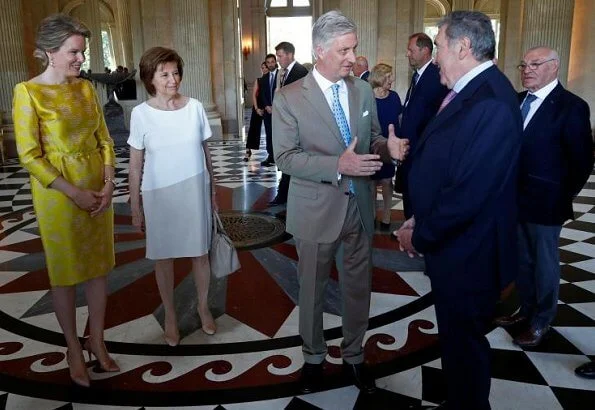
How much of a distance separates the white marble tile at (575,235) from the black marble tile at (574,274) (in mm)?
843

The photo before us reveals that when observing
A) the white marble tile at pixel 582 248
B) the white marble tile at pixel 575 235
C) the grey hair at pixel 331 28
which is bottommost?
the white marble tile at pixel 582 248

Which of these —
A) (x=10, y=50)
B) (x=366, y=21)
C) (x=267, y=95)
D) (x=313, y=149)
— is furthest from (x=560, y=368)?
(x=10, y=50)

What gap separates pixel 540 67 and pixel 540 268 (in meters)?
1.11

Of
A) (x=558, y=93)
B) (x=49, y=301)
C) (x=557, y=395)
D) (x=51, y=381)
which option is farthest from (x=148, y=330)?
(x=558, y=93)

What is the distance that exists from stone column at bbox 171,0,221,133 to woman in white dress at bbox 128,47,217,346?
9.38 meters

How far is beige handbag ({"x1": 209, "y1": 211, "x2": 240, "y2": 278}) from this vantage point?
311 centimetres

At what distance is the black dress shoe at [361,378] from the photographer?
2.60m

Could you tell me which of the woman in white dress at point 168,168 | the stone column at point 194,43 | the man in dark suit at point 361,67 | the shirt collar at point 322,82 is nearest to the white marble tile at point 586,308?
the shirt collar at point 322,82

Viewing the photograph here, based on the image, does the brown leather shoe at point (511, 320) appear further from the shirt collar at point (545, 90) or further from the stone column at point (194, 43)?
the stone column at point (194, 43)

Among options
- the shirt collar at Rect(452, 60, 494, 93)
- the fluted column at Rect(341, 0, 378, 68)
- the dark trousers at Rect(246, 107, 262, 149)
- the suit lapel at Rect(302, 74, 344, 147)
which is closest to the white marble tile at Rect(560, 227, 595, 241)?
the suit lapel at Rect(302, 74, 344, 147)

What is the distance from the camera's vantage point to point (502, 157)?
5.73 feet

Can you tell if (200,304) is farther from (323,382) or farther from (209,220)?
(323,382)

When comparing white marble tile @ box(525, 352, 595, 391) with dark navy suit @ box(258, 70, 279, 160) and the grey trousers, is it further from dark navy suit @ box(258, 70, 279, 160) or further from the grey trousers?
dark navy suit @ box(258, 70, 279, 160)

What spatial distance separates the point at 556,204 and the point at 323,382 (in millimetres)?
1575
